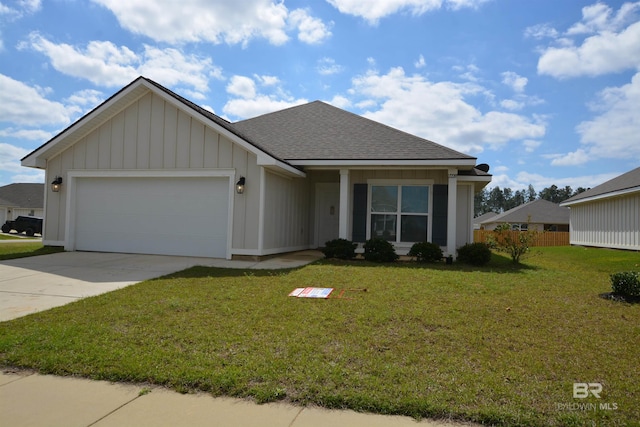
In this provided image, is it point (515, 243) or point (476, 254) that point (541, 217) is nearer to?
point (515, 243)

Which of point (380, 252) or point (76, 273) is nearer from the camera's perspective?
point (76, 273)

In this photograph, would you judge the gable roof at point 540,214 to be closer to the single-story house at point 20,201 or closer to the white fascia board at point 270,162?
the white fascia board at point 270,162

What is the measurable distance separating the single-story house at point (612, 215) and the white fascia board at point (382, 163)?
9.94 meters

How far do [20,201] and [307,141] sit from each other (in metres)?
39.3

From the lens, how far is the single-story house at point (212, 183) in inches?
431

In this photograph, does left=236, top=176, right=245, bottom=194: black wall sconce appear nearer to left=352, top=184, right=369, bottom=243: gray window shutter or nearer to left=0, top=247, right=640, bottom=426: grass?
left=352, top=184, right=369, bottom=243: gray window shutter

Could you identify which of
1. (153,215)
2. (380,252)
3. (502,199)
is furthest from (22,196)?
(502,199)

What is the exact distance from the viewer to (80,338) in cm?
445

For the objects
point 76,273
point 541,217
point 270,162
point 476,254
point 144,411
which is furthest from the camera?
point 541,217

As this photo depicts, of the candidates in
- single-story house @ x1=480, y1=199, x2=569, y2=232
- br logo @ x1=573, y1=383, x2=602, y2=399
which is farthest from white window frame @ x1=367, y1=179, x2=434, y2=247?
single-story house @ x1=480, y1=199, x2=569, y2=232

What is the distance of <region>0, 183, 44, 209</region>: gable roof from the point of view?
39.5m

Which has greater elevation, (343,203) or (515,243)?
(343,203)

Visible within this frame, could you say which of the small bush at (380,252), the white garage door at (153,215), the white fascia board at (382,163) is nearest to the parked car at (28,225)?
the white garage door at (153,215)

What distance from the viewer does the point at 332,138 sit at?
13.6 meters
